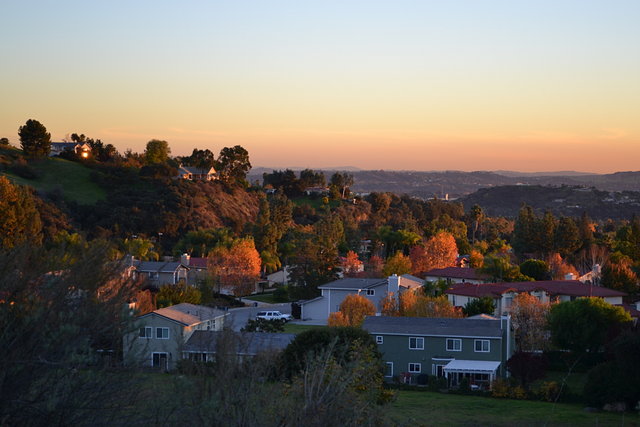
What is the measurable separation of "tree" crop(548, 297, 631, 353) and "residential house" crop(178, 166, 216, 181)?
71091 millimetres

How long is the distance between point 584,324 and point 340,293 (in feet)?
62.0

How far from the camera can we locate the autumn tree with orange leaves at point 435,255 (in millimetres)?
67750

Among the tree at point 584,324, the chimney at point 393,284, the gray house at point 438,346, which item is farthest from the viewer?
the chimney at point 393,284

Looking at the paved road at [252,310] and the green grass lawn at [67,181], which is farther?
the green grass lawn at [67,181]

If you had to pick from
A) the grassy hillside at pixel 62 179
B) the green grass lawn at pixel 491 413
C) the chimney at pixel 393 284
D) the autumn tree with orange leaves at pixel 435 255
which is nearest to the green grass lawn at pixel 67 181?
the grassy hillside at pixel 62 179

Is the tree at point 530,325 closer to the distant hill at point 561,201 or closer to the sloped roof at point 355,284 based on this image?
the sloped roof at point 355,284

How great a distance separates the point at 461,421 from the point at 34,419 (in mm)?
20018

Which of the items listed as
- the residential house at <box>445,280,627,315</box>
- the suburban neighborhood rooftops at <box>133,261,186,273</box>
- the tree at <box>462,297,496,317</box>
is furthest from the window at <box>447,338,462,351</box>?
the suburban neighborhood rooftops at <box>133,261,186,273</box>

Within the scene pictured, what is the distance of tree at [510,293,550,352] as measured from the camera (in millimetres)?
39969

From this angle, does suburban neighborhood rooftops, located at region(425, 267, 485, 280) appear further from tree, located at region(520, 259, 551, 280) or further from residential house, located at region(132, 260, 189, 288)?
residential house, located at region(132, 260, 189, 288)

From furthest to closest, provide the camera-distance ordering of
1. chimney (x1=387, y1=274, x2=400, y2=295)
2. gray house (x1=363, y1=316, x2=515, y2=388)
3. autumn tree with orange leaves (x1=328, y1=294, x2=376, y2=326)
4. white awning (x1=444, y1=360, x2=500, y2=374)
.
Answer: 1. chimney (x1=387, y1=274, x2=400, y2=295)
2. autumn tree with orange leaves (x1=328, y1=294, x2=376, y2=326)
3. gray house (x1=363, y1=316, x2=515, y2=388)
4. white awning (x1=444, y1=360, x2=500, y2=374)

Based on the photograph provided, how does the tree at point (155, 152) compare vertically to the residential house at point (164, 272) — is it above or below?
above

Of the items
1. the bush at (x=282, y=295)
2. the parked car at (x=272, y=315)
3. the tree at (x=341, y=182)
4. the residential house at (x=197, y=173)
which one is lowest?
the bush at (x=282, y=295)

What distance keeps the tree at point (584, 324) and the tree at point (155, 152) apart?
77173 mm
